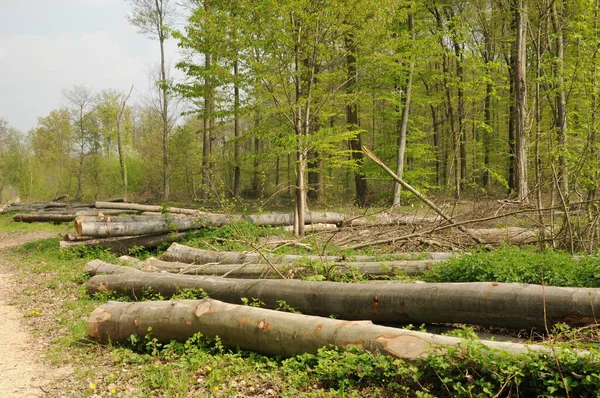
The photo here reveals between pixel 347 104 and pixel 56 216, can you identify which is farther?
pixel 56 216

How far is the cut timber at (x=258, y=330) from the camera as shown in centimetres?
457

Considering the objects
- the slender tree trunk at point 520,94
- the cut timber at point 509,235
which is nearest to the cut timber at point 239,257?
the cut timber at point 509,235

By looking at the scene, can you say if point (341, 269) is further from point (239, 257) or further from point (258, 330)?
point (239, 257)

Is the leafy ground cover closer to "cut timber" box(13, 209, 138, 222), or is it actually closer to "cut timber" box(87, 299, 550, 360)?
"cut timber" box(87, 299, 550, 360)

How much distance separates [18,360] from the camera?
5.99 meters

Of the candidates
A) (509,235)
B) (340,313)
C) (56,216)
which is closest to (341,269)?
(340,313)

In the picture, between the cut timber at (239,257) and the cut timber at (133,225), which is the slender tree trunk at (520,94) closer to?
the cut timber at (239,257)

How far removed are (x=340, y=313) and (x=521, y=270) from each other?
8.43 feet

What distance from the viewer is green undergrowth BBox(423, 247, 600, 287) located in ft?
20.3

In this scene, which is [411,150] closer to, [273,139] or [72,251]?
[273,139]

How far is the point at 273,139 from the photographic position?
1300 cm

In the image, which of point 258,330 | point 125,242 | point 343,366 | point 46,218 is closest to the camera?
point 343,366

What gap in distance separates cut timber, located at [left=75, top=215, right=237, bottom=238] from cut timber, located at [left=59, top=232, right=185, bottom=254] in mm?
175

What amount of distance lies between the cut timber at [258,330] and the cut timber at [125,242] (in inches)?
259
